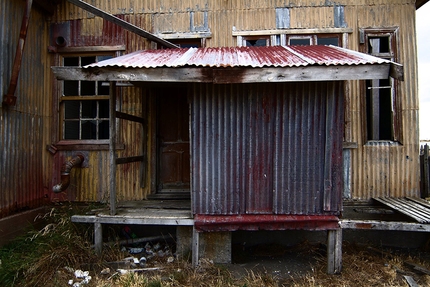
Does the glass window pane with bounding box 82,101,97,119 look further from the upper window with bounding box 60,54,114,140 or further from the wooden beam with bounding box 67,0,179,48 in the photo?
the wooden beam with bounding box 67,0,179,48

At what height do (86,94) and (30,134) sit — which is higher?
(86,94)

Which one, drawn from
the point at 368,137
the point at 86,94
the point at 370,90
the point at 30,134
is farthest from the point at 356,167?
the point at 30,134

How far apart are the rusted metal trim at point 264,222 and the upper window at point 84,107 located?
123 inches

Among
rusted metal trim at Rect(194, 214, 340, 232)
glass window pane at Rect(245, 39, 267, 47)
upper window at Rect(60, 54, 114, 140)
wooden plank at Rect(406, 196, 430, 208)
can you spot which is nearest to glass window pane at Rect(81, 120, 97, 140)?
upper window at Rect(60, 54, 114, 140)

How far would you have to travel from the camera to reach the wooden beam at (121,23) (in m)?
5.36

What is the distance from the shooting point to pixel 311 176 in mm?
4422

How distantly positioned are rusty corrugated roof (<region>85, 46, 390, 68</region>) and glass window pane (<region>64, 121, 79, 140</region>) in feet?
7.82

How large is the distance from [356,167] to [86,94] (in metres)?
5.93

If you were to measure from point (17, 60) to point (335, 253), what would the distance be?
634 cm

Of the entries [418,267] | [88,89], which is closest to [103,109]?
[88,89]

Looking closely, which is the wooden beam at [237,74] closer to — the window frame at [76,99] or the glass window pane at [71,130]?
the window frame at [76,99]

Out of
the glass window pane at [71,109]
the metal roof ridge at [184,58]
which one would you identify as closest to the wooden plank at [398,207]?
the metal roof ridge at [184,58]

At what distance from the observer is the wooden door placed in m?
6.18

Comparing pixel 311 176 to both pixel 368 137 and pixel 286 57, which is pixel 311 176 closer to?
pixel 286 57
